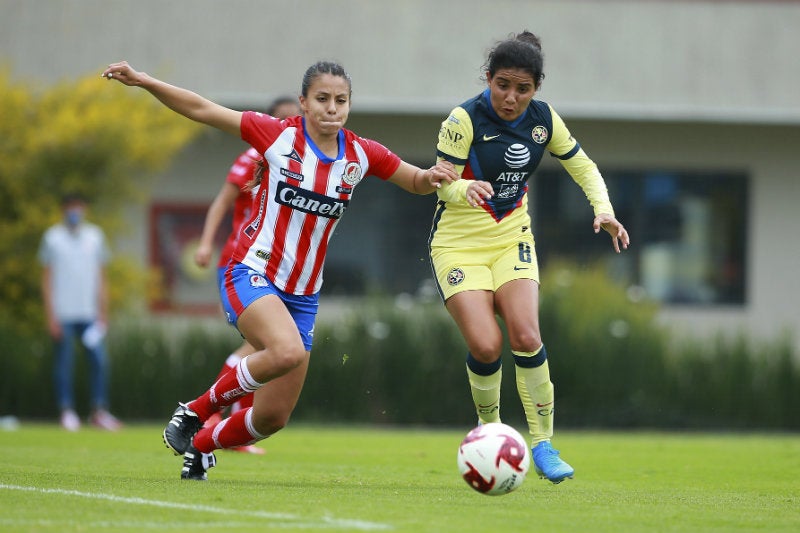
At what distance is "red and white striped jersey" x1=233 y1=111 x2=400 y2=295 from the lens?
738cm

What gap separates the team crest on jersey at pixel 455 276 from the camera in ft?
26.1

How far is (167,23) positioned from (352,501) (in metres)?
13.6

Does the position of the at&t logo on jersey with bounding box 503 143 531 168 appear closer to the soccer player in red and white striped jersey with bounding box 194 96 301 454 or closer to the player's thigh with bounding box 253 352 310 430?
the player's thigh with bounding box 253 352 310 430

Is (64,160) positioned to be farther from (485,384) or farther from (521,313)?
(521,313)

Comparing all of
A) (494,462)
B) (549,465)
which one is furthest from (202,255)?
(494,462)

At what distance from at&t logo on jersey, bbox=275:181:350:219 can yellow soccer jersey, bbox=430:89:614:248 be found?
736 mm

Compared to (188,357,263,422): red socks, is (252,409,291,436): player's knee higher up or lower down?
lower down

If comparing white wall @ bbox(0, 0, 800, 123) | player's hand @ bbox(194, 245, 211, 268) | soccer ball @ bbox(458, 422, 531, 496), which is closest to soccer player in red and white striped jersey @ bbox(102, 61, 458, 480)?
soccer ball @ bbox(458, 422, 531, 496)

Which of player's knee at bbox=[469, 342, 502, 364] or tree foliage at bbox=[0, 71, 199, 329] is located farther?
tree foliage at bbox=[0, 71, 199, 329]

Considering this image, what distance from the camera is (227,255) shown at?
10094 mm

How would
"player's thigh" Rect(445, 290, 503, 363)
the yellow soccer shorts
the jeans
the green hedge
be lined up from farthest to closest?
the green hedge → the jeans → the yellow soccer shorts → "player's thigh" Rect(445, 290, 503, 363)

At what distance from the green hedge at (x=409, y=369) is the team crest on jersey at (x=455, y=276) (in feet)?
28.4

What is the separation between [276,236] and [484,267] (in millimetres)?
1382

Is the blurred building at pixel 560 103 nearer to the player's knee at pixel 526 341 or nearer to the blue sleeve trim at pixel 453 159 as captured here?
the blue sleeve trim at pixel 453 159
